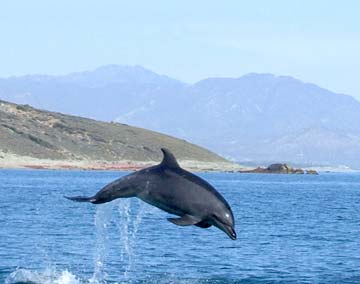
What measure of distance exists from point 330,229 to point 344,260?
60.4 feet

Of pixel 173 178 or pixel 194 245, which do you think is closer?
pixel 173 178

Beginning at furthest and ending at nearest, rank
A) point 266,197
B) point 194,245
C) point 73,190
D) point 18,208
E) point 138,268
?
point 266,197
point 73,190
point 18,208
point 194,245
point 138,268

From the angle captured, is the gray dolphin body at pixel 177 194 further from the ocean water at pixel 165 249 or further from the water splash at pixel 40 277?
the water splash at pixel 40 277

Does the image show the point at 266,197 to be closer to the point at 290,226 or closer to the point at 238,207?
the point at 238,207

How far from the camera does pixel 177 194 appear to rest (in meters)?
23.8

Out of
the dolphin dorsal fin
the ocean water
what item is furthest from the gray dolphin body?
the ocean water

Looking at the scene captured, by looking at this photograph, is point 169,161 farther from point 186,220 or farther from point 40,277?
point 40,277

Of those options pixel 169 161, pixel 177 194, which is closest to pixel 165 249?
pixel 169 161

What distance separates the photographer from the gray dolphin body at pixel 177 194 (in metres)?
23.4

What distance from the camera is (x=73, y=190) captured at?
102250 mm

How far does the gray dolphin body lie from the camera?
23.4m

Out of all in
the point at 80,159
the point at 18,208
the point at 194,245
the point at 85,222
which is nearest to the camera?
the point at 194,245

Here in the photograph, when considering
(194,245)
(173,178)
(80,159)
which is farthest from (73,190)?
(80,159)

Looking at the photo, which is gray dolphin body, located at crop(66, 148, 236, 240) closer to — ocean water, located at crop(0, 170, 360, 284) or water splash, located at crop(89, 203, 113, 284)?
ocean water, located at crop(0, 170, 360, 284)
